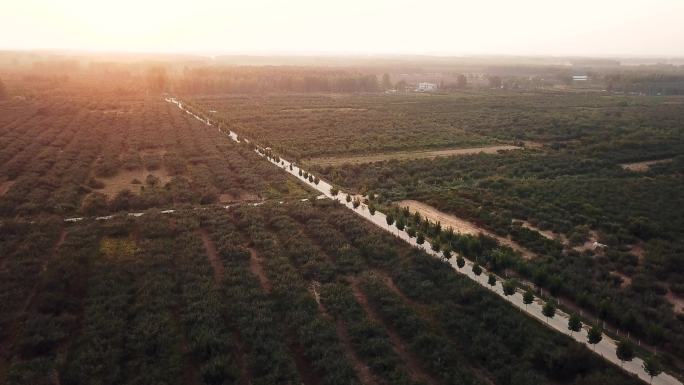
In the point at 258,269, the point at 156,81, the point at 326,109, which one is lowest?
the point at 258,269

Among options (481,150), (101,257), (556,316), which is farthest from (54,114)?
(556,316)

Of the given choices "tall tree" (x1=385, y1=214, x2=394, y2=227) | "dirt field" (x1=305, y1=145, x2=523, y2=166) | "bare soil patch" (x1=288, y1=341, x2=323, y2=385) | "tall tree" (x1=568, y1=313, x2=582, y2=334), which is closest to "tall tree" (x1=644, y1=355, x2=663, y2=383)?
"tall tree" (x1=568, y1=313, x2=582, y2=334)

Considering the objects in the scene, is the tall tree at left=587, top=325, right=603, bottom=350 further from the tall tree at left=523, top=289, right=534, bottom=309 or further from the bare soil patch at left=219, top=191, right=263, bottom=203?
the bare soil patch at left=219, top=191, right=263, bottom=203

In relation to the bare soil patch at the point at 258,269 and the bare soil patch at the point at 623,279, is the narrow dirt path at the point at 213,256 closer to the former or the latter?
the bare soil patch at the point at 258,269

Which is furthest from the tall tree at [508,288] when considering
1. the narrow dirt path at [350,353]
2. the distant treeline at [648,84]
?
the distant treeline at [648,84]

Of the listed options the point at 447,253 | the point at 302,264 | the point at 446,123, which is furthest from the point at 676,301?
the point at 446,123

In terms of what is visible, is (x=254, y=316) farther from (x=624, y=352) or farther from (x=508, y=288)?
(x=624, y=352)
